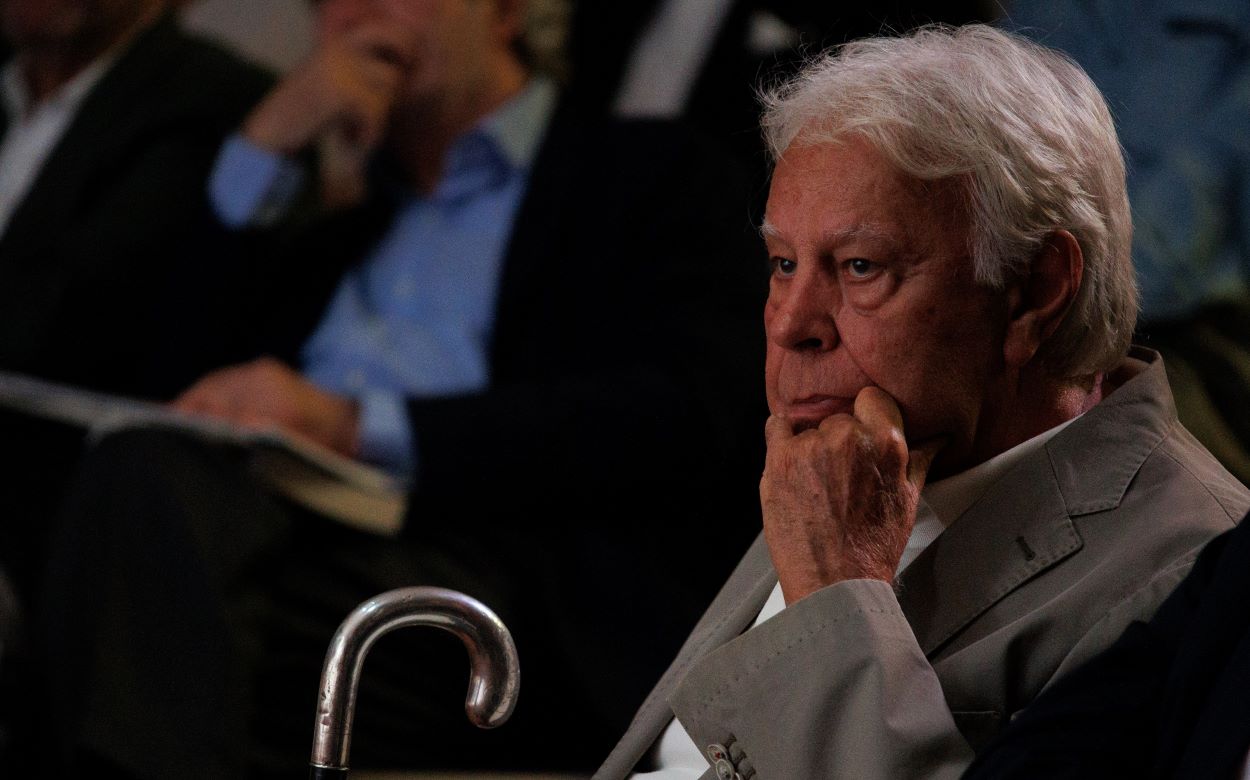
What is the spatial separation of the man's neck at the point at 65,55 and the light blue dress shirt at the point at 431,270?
666mm

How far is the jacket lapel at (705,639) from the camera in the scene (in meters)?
1.35

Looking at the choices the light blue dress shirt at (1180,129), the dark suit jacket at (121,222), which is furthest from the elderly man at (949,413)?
the dark suit jacket at (121,222)

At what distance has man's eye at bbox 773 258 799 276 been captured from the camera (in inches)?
50.5

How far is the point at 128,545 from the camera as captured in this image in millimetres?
2457

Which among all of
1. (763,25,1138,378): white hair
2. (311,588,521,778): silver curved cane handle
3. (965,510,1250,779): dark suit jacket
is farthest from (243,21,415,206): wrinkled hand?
(965,510,1250,779): dark suit jacket

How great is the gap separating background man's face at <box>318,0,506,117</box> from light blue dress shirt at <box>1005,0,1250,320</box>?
1.05 meters

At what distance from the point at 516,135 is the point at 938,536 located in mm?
1889

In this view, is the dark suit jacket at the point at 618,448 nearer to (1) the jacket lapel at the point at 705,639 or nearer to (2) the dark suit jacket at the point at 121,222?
(2) the dark suit jacket at the point at 121,222

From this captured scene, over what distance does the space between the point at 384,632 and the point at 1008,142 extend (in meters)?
0.55

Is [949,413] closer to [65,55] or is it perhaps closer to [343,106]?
[343,106]

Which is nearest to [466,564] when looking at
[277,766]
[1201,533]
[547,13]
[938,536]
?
[277,766]

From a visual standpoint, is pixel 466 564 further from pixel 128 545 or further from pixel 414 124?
pixel 414 124

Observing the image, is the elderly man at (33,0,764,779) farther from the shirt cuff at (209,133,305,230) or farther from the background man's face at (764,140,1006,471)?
the background man's face at (764,140,1006,471)

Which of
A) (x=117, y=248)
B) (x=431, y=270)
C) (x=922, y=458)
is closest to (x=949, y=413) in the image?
(x=922, y=458)
